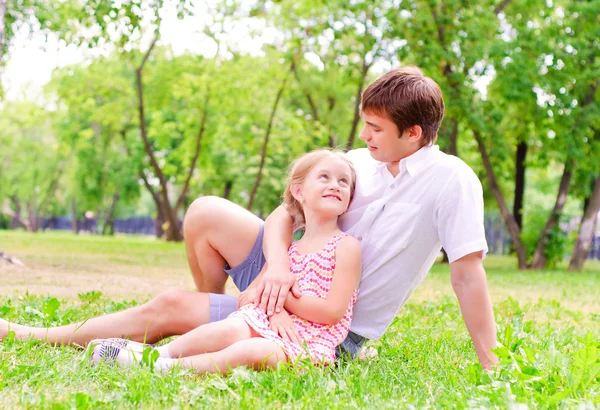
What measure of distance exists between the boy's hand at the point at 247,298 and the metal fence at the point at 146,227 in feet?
99.3

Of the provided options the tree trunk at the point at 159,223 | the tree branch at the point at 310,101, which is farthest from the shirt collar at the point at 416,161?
the tree trunk at the point at 159,223

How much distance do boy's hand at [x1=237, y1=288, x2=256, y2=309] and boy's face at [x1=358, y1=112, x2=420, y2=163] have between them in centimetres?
80

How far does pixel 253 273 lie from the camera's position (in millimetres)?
3449

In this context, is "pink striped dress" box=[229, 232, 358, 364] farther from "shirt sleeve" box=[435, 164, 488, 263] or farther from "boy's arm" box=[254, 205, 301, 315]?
"shirt sleeve" box=[435, 164, 488, 263]

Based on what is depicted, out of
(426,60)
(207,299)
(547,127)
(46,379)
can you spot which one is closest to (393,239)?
(207,299)

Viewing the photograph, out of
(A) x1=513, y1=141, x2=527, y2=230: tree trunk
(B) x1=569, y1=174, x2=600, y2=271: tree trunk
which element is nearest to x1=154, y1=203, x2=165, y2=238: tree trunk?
(A) x1=513, y1=141, x2=527, y2=230: tree trunk

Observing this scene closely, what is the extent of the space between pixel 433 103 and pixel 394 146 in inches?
9.8

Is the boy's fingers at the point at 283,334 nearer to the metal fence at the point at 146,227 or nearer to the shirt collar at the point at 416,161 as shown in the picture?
the shirt collar at the point at 416,161

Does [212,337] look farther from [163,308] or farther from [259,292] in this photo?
[163,308]

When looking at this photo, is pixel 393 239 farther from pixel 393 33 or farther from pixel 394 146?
pixel 393 33

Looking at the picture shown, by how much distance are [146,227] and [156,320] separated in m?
61.0

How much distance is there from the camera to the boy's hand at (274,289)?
9.93 feet

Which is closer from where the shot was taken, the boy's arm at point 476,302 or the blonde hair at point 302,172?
the boy's arm at point 476,302

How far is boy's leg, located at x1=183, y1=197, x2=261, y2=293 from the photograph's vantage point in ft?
11.1
